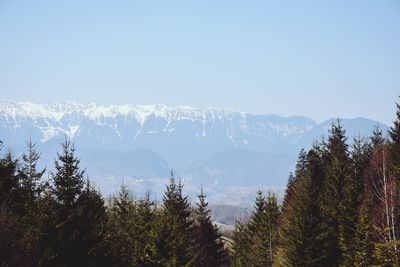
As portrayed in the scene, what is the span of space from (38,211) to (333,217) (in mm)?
22472

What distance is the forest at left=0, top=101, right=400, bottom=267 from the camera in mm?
27375

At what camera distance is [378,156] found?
5300 cm

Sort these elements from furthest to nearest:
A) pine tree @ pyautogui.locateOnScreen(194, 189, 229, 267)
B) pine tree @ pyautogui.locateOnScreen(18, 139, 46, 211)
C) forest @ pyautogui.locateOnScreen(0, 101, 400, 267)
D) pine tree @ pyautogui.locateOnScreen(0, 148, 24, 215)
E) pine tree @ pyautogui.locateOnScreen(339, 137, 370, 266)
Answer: pine tree @ pyautogui.locateOnScreen(194, 189, 229, 267)
pine tree @ pyautogui.locateOnScreen(339, 137, 370, 266)
pine tree @ pyautogui.locateOnScreen(18, 139, 46, 211)
pine tree @ pyautogui.locateOnScreen(0, 148, 24, 215)
forest @ pyautogui.locateOnScreen(0, 101, 400, 267)

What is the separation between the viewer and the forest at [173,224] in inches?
1078

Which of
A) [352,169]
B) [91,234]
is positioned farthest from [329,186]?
[91,234]

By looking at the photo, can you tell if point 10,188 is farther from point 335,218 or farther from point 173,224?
point 335,218

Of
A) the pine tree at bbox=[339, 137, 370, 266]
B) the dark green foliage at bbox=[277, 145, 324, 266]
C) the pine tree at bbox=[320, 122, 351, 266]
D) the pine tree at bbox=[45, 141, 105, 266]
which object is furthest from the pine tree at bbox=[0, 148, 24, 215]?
the pine tree at bbox=[339, 137, 370, 266]

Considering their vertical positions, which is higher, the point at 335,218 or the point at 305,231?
the point at 335,218

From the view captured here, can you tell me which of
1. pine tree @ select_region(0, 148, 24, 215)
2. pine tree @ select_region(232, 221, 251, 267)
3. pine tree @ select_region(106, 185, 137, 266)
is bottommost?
pine tree @ select_region(232, 221, 251, 267)

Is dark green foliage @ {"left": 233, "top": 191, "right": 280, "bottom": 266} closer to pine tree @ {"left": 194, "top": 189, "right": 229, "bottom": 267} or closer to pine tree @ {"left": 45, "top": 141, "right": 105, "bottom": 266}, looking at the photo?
pine tree @ {"left": 194, "top": 189, "right": 229, "bottom": 267}

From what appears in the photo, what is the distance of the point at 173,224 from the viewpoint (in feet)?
120

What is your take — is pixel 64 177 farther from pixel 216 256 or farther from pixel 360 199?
pixel 216 256

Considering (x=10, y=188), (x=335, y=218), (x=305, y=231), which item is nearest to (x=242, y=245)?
(x=335, y=218)

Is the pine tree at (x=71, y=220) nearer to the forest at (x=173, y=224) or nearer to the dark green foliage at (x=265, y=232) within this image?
the forest at (x=173, y=224)
